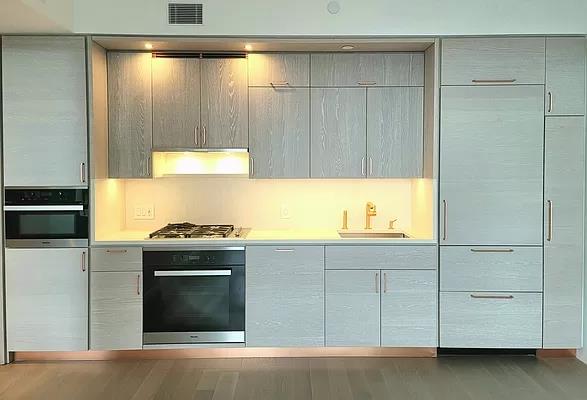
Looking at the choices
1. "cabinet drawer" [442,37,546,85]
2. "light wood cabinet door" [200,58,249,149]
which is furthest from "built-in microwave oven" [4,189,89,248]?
"cabinet drawer" [442,37,546,85]

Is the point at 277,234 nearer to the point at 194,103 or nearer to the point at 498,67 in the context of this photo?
the point at 194,103

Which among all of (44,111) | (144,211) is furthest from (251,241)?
(44,111)

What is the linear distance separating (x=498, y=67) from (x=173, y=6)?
217cm

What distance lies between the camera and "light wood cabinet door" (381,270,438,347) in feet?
14.3

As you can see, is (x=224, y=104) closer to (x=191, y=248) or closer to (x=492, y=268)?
(x=191, y=248)

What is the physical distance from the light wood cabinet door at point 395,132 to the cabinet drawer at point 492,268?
26.1 inches

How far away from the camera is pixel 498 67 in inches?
168

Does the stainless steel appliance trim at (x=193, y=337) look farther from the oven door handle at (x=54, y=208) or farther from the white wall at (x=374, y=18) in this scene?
the white wall at (x=374, y=18)

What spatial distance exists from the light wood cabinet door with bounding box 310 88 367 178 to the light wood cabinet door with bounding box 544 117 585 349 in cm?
125

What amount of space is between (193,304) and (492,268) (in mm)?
2030

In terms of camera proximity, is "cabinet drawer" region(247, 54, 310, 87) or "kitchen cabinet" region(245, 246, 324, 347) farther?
"cabinet drawer" region(247, 54, 310, 87)

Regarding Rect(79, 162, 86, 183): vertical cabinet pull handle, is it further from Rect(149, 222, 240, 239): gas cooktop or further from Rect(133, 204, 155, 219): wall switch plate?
Rect(133, 204, 155, 219): wall switch plate

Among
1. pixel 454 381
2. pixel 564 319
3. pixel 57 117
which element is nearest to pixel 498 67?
pixel 564 319

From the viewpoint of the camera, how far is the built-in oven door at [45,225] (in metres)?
4.25
